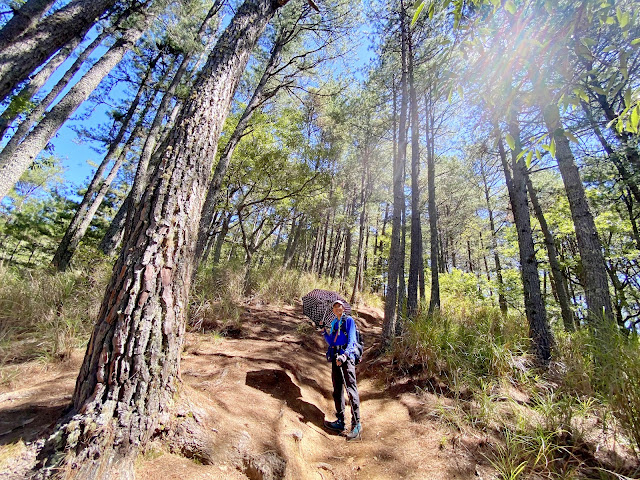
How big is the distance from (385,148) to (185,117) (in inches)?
513

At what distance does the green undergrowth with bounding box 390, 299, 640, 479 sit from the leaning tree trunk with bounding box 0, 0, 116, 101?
7546mm

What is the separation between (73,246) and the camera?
23.6 feet

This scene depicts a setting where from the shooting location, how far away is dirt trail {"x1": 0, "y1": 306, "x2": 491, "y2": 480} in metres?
1.89

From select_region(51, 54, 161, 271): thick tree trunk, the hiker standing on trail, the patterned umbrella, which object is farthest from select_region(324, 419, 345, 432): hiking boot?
select_region(51, 54, 161, 271): thick tree trunk

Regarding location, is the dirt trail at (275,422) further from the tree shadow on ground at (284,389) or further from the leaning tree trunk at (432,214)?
the leaning tree trunk at (432,214)

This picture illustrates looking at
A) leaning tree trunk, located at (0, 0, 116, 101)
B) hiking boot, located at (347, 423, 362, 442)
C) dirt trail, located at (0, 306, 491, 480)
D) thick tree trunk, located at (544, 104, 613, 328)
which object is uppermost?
leaning tree trunk, located at (0, 0, 116, 101)

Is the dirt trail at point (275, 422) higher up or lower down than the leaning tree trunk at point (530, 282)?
lower down

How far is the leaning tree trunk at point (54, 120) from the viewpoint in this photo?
16.0 ft

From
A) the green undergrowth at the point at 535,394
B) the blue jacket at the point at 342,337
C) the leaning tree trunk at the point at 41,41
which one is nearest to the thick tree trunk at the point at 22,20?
the leaning tree trunk at the point at 41,41

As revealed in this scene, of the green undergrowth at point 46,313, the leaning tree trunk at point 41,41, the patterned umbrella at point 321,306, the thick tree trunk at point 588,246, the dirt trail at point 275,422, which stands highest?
the leaning tree trunk at point 41,41

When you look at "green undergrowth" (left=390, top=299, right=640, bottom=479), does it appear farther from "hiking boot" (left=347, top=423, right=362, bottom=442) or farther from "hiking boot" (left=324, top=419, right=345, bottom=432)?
"hiking boot" (left=324, top=419, right=345, bottom=432)

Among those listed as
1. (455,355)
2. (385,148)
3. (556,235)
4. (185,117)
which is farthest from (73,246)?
(556,235)

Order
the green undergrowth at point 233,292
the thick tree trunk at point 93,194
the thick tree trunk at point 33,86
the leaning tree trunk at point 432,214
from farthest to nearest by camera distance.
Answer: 1. the leaning tree trunk at point 432,214
2. the thick tree trunk at point 93,194
3. the thick tree trunk at point 33,86
4. the green undergrowth at point 233,292

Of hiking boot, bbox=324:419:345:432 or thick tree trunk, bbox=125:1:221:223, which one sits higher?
thick tree trunk, bbox=125:1:221:223
